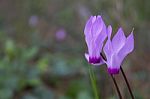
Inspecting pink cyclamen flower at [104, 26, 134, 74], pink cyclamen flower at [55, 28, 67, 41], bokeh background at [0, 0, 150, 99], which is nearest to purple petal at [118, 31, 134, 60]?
pink cyclamen flower at [104, 26, 134, 74]

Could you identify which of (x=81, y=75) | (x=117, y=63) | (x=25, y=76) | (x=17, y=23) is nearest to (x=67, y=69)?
(x=81, y=75)

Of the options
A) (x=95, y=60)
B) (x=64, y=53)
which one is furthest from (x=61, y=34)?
(x=95, y=60)

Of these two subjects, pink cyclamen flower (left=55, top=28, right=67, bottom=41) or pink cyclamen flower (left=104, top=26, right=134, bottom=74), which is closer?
pink cyclamen flower (left=104, top=26, right=134, bottom=74)

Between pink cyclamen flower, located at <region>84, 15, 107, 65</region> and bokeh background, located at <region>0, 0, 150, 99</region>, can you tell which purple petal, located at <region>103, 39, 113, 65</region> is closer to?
pink cyclamen flower, located at <region>84, 15, 107, 65</region>

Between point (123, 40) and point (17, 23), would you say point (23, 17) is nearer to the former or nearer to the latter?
point (17, 23)

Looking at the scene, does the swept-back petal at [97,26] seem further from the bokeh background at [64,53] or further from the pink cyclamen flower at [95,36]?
the bokeh background at [64,53]

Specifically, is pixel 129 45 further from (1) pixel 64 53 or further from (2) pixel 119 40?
(1) pixel 64 53

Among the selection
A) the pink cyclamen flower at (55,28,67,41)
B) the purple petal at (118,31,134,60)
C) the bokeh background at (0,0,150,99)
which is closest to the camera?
→ the purple petal at (118,31,134,60)

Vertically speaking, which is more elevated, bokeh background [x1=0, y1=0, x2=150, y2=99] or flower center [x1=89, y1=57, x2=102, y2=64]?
flower center [x1=89, y1=57, x2=102, y2=64]
